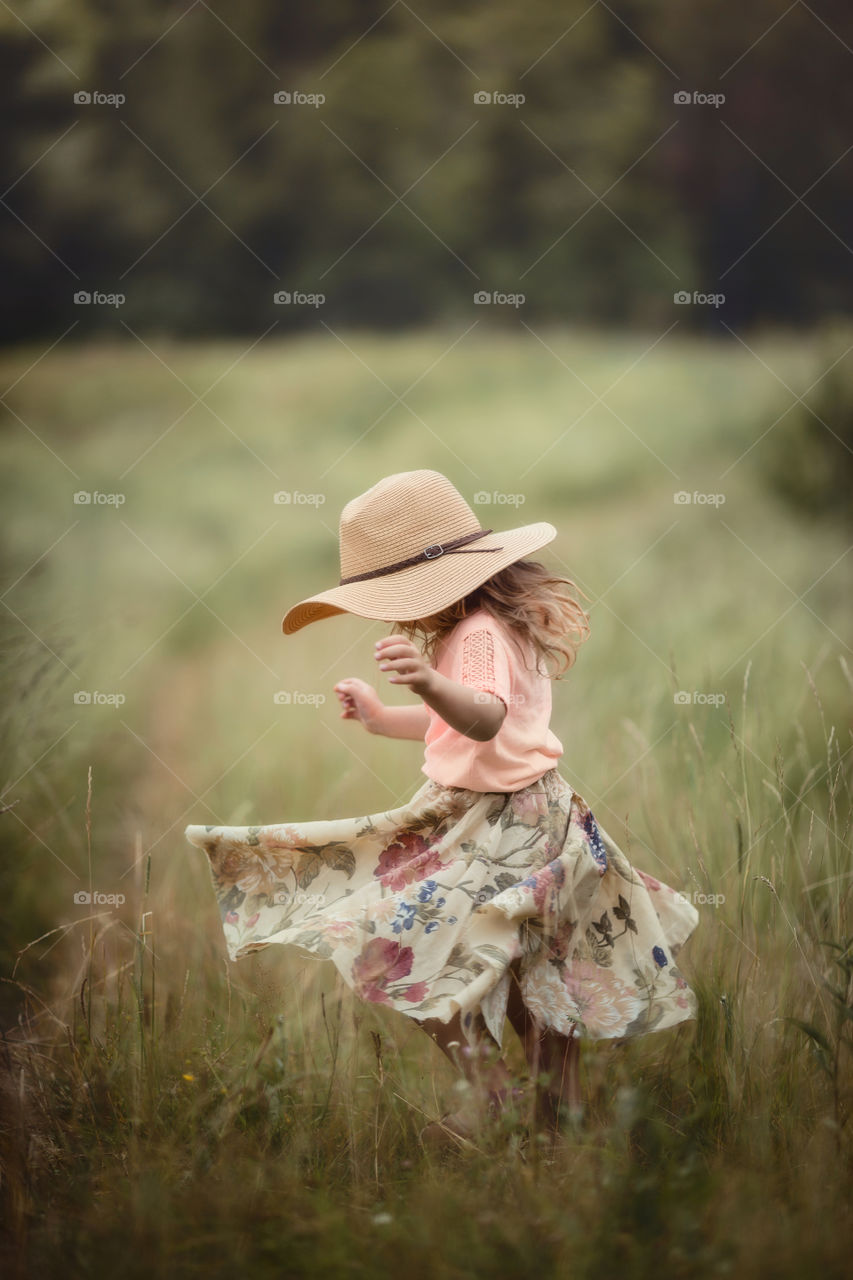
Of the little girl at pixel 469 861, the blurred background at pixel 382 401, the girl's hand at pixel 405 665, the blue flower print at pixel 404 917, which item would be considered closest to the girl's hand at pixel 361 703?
the little girl at pixel 469 861

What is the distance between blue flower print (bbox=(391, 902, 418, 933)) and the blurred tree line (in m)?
1.97

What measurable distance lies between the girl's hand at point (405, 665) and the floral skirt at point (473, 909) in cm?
32

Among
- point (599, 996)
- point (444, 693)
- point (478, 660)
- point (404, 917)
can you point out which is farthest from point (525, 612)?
point (599, 996)

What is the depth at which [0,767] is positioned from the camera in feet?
8.91

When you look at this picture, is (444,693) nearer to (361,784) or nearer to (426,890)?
(426,890)

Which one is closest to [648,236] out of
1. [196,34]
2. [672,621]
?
[672,621]

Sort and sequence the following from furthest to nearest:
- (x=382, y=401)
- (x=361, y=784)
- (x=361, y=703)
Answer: (x=382, y=401) → (x=361, y=784) → (x=361, y=703)

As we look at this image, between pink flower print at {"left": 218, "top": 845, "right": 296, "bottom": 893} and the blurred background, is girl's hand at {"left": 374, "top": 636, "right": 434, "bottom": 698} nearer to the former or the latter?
pink flower print at {"left": 218, "top": 845, "right": 296, "bottom": 893}

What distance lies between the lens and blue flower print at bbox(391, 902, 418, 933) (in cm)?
170

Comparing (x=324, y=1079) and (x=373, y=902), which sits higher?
(x=373, y=902)

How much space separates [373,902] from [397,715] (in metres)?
0.37

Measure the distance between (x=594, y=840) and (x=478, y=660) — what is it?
1.30 ft

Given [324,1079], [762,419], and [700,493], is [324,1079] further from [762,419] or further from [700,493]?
[762,419]

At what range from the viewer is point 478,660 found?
67.2 inches
